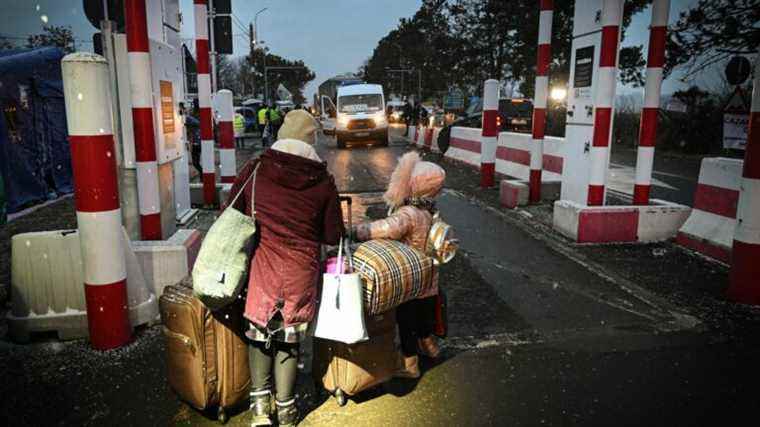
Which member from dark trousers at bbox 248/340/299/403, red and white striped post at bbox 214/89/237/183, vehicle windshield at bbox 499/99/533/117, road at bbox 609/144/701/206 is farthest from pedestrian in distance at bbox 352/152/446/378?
vehicle windshield at bbox 499/99/533/117

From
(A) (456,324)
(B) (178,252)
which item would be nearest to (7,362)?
(B) (178,252)

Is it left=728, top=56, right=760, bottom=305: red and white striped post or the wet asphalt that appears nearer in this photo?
the wet asphalt

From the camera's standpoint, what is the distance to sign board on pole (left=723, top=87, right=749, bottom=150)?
12.0 meters

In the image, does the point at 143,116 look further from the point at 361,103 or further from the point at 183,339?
the point at 361,103

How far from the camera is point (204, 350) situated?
2893 millimetres

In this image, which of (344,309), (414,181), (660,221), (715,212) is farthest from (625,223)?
(344,309)

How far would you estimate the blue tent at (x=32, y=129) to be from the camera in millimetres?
9297

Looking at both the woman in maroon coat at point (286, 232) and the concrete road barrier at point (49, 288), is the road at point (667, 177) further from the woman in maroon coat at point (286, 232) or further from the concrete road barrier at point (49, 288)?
the concrete road barrier at point (49, 288)

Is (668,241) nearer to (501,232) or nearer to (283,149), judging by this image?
(501,232)

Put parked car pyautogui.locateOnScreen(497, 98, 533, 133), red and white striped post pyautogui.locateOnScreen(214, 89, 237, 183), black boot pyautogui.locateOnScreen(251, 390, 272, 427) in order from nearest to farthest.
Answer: black boot pyautogui.locateOnScreen(251, 390, 272, 427) → red and white striped post pyautogui.locateOnScreen(214, 89, 237, 183) → parked car pyautogui.locateOnScreen(497, 98, 533, 133)

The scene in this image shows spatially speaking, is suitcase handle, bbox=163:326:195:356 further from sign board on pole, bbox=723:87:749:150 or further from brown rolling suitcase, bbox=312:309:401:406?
sign board on pole, bbox=723:87:749:150

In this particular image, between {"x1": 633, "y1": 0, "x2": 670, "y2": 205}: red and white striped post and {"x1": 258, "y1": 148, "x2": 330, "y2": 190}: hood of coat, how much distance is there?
547cm

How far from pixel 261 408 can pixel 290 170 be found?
126cm

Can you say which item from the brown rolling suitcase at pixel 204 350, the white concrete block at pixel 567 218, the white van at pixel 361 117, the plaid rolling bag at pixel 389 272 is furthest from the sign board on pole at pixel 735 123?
the white van at pixel 361 117
